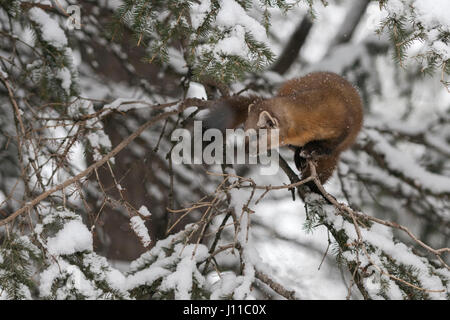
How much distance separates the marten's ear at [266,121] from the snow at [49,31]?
4.45 ft

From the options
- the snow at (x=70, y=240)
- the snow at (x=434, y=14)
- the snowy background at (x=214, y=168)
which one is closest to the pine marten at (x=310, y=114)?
the snowy background at (x=214, y=168)

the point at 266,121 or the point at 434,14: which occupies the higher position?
the point at 434,14

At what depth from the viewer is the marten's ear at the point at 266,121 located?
Result: 251 cm

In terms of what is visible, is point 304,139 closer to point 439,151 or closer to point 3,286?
point 3,286

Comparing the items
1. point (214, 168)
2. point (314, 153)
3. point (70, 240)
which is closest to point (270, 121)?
point (314, 153)

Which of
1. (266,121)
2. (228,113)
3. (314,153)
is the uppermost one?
(228,113)

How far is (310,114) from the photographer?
2789 millimetres

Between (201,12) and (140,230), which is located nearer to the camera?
(140,230)

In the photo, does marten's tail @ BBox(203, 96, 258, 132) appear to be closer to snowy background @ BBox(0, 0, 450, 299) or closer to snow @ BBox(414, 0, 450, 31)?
snowy background @ BBox(0, 0, 450, 299)

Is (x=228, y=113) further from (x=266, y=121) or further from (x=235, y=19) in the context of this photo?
(x=235, y=19)

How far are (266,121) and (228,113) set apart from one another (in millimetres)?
416

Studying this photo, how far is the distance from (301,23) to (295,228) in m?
2.56
